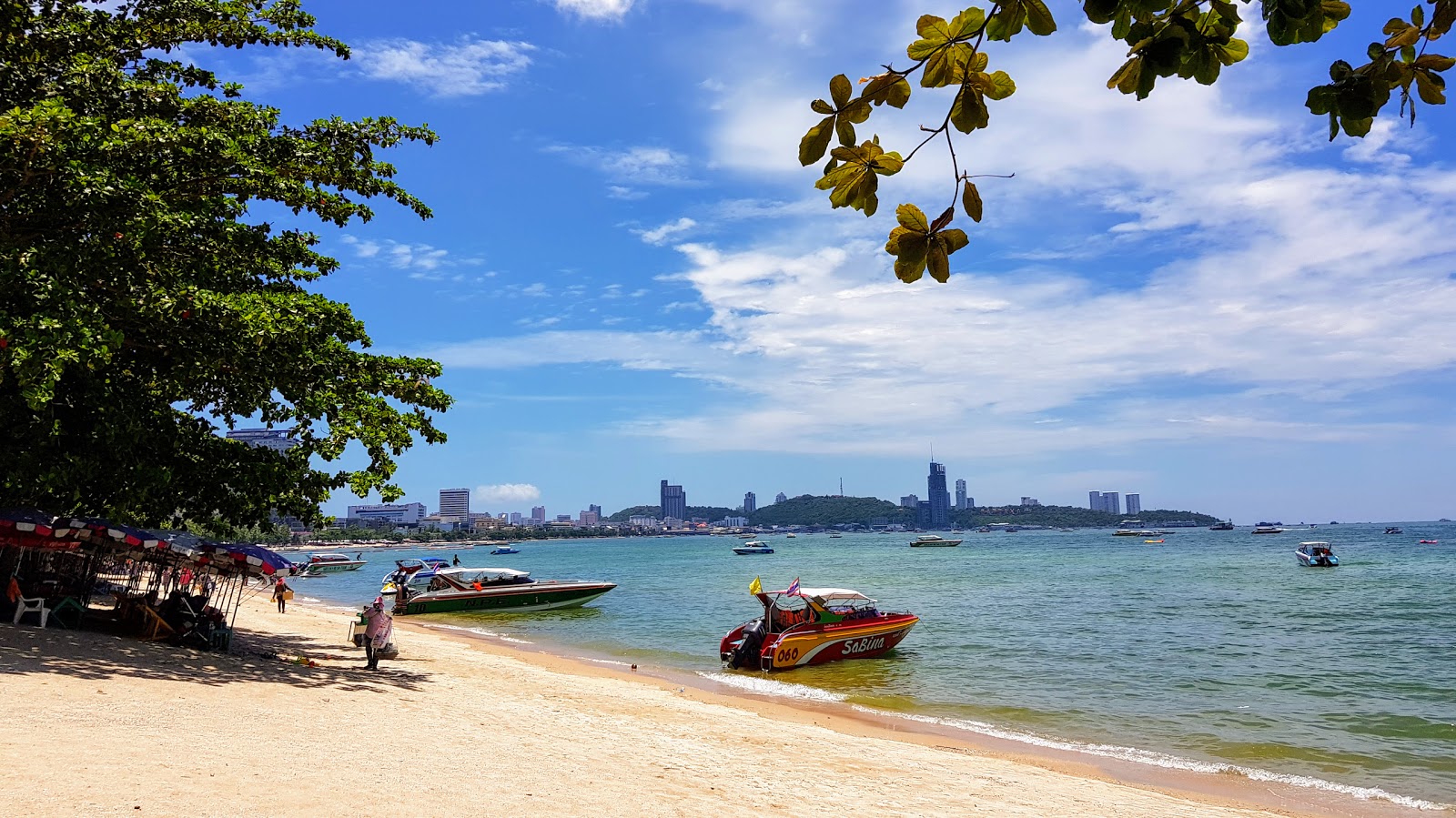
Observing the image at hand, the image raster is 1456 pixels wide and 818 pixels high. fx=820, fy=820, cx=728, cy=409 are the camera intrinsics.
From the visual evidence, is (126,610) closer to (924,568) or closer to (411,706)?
(411,706)

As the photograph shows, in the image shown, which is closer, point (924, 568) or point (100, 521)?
point (100, 521)

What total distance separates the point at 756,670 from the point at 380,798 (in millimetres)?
15662

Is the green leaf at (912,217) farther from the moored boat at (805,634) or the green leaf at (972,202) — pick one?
the moored boat at (805,634)

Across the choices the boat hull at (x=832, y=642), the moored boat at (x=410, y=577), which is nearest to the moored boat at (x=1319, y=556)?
the boat hull at (x=832, y=642)

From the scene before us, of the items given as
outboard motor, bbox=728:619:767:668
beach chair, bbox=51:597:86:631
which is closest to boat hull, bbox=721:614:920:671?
outboard motor, bbox=728:619:767:668

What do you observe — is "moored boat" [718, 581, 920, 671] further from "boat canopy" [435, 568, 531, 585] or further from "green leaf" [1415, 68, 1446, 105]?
"green leaf" [1415, 68, 1446, 105]

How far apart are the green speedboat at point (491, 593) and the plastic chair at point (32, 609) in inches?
869

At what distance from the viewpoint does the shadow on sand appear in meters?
11.0

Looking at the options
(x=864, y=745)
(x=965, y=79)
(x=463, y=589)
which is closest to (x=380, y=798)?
(x=965, y=79)

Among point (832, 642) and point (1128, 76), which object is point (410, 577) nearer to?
point (832, 642)

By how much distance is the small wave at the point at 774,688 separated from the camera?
60.4 ft

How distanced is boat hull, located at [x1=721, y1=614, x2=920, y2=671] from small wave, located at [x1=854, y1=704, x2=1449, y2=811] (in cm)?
485

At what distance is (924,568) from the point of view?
7325 centimetres

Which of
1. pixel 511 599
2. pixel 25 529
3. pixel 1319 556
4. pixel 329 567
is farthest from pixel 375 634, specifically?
pixel 329 567
